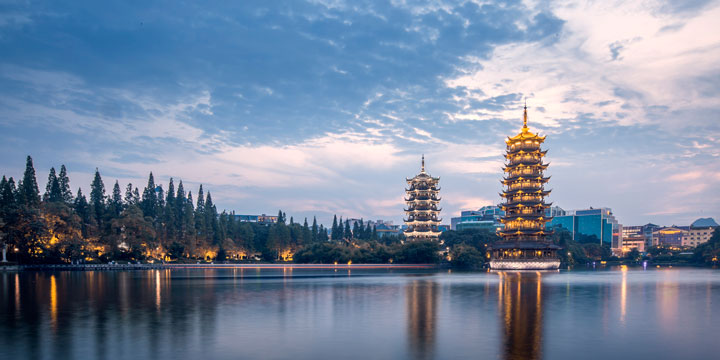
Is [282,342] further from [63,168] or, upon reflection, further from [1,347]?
[63,168]

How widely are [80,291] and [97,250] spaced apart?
5145 cm

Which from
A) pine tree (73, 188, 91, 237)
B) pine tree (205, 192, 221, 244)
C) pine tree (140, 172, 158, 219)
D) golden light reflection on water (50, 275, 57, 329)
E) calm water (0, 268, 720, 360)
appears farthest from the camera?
pine tree (205, 192, 221, 244)

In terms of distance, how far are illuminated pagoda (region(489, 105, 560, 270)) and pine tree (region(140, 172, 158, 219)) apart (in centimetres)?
6304

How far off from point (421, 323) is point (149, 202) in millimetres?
87585

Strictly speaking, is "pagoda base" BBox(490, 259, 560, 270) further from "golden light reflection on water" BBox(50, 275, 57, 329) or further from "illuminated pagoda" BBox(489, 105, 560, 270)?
"golden light reflection on water" BBox(50, 275, 57, 329)

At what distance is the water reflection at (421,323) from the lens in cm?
1566

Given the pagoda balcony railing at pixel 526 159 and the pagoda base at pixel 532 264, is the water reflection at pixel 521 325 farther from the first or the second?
the pagoda balcony railing at pixel 526 159

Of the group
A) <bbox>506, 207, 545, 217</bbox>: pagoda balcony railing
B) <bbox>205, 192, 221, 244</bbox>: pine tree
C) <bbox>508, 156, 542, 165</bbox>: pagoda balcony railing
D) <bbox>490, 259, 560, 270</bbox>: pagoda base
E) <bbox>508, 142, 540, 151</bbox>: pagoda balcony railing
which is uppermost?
<bbox>508, 142, 540, 151</bbox>: pagoda balcony railing

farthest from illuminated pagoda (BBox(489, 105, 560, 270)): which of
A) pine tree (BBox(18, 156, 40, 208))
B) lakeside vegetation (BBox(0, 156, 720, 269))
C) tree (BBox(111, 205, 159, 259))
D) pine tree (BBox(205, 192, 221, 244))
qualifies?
pine tree (BBox(18, 156, 40, 208))

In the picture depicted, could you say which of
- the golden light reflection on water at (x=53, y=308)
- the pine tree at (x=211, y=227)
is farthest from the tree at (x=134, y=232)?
the golden light reflection on water at (x=53, y=308)

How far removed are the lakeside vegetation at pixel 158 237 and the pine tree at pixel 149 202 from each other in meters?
0.19

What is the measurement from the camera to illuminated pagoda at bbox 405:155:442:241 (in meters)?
132

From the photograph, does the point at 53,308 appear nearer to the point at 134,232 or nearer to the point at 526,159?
the point at 134,232

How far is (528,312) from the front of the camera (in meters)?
25.3
